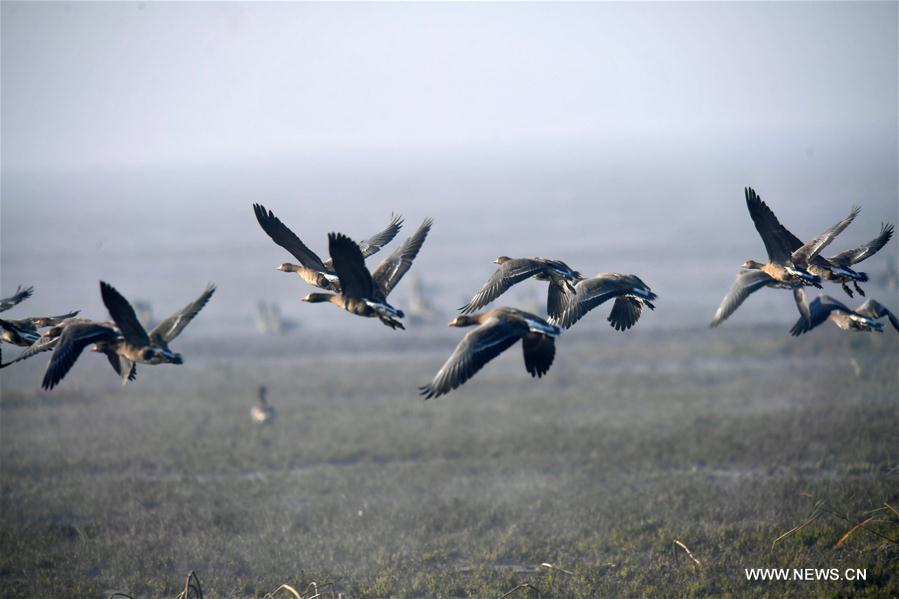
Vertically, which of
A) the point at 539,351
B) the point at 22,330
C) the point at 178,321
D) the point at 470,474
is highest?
the point at 178,321

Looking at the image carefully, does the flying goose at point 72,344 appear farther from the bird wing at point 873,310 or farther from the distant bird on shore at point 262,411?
the distant bird on shore at point 262,411

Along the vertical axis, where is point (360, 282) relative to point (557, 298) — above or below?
above

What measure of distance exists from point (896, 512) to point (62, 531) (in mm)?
17188

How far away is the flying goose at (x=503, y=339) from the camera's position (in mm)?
11109

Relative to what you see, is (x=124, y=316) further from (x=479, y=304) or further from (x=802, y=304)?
(x=802, y=304)

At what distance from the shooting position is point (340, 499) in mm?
21344

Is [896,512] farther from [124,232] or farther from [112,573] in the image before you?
[124,232]

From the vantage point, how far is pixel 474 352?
1121 cm

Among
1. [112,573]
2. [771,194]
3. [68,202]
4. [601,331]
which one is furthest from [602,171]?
[112,573]

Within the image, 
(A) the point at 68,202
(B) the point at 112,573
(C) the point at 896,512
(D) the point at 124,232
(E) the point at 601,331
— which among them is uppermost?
(A) the point at 68,202

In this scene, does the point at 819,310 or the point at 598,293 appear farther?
the point at 819,310

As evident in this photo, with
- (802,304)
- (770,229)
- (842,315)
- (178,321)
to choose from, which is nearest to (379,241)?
(178,321)

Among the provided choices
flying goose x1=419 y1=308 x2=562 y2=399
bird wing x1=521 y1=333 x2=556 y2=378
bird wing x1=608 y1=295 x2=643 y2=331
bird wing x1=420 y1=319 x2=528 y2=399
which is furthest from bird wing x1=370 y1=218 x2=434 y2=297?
bird wing x1=608 y1=295 x2=643 y2=331

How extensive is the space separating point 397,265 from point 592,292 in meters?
Result: 3.14
